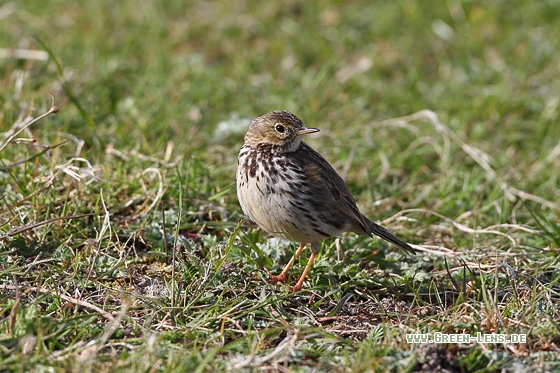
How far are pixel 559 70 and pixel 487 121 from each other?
1.65m

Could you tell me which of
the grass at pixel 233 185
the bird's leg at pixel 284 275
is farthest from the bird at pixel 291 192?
the grass at pixel 233 185

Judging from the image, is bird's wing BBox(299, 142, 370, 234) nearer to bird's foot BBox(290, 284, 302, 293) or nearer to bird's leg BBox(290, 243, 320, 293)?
bird's leg BBox(290, 243, 320, 293)

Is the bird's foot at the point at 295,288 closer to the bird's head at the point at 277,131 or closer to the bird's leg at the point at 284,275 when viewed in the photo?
the bird's leg at the point at 284,275

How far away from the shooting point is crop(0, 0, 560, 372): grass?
4641 mm

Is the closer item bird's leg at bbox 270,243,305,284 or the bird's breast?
the bird's breast

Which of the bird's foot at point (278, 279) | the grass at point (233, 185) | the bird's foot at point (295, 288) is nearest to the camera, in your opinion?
the grass at point (233, 185)

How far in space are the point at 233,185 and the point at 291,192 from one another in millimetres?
1002

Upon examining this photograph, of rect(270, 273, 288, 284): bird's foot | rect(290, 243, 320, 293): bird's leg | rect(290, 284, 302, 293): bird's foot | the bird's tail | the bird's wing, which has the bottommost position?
rect(270, 273, 288, 284): bird's foot

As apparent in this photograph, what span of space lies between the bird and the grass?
23 centimetres

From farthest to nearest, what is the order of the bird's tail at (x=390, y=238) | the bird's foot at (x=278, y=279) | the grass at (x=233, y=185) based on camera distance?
1. the bird's tail at (x=390, y=238)
2. the bird's foot at (x=278, y=279)
3. the grass at (x=233, y=185)

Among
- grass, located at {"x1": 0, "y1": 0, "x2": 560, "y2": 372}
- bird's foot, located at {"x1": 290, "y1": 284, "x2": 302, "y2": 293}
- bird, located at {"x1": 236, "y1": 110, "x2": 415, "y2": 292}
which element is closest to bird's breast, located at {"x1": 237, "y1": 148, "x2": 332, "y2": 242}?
bird, located at {"x1": 236, "y1": 110, "x2": 415, "y2": 292}

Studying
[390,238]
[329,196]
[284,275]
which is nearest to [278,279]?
[284,275]

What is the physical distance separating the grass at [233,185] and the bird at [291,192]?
0.76 feet

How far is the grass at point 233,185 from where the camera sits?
4.64 meters
